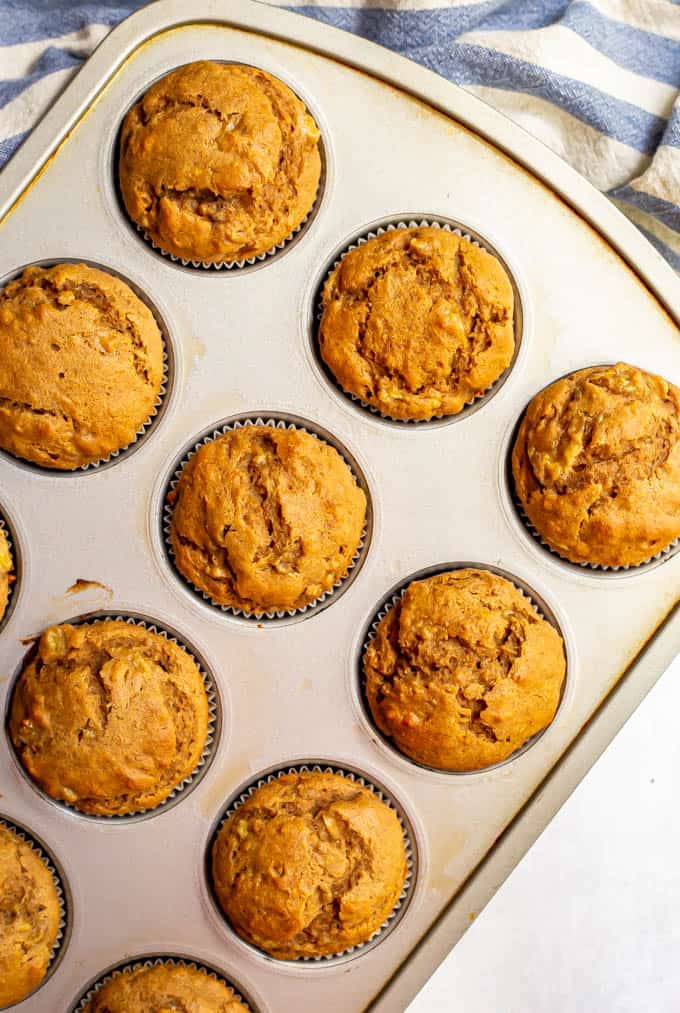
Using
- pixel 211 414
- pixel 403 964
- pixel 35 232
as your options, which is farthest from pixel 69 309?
pixel 403 964

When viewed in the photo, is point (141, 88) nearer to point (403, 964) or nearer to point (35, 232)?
point (35, 232)

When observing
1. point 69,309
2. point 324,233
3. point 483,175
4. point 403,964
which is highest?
point 483,175

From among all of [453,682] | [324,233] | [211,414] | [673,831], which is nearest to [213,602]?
[211,414]

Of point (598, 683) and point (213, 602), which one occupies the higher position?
point (598, 683)

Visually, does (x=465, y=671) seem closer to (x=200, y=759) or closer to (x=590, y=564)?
(x=590, y=564)

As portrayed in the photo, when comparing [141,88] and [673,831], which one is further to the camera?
[673,831]

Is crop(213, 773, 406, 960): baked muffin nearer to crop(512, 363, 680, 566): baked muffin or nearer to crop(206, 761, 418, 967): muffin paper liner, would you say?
crop(206, 761, 418, 967): muffin paper liner

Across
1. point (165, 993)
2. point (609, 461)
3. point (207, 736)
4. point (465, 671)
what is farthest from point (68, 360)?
point (165, 993)
